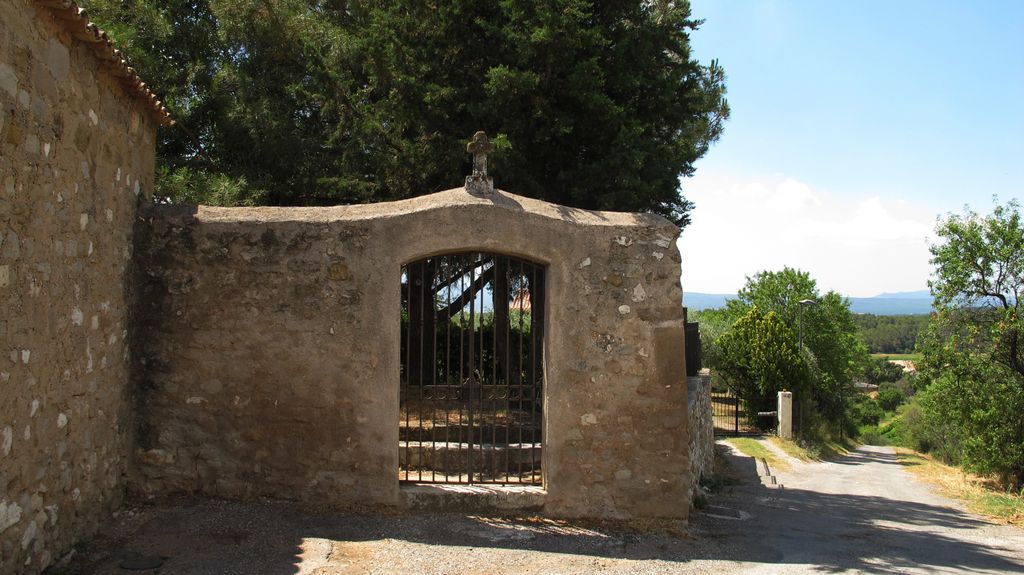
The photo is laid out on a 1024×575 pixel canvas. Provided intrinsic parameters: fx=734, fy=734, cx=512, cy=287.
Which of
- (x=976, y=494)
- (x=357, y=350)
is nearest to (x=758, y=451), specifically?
(x=976, y=494)

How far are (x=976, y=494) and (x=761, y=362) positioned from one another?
10862 mm

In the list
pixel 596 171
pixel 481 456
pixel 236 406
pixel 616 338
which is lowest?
pixel 481 456

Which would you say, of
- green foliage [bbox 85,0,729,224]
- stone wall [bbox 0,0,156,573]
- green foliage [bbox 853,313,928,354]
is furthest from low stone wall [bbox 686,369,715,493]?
green foliage [bbox 853,313,928,354]

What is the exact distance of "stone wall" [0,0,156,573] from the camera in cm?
433

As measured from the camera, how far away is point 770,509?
9250 millimetres

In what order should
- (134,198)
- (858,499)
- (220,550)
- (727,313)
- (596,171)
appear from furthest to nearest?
(727,313)
(858,499)
(596,171)
(134,198)
(220,550)

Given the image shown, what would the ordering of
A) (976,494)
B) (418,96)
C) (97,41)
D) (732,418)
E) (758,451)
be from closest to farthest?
(97,41) → (418,96) → (976,494) → (758,451) → (732,418)

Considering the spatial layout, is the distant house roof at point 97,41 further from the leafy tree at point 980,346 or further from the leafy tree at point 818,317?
the leafy tree at point 818,317

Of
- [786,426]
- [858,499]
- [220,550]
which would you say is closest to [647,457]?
[220,550]

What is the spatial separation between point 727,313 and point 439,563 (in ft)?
116

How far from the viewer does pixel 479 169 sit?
21.8 ft

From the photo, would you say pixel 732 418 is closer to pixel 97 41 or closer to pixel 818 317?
pixel 818 317

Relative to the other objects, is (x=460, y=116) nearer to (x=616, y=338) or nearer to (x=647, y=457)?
(x=616, y=338)

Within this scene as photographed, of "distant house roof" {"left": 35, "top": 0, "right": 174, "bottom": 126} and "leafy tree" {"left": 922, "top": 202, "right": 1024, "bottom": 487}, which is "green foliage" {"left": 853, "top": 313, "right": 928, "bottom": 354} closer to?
"leafy tree" {"left": 922, "top": 202, "right": 1024, "bottom": 487}
